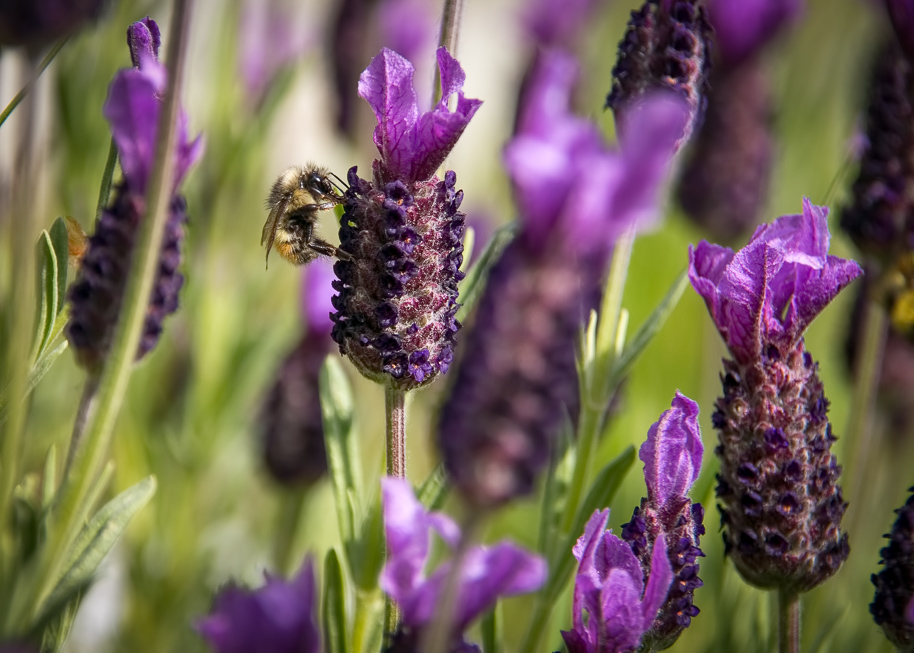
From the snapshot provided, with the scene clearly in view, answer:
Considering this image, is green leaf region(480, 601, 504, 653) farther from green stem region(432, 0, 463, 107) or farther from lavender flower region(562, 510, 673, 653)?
green stem region(432, 0, 463, 107)

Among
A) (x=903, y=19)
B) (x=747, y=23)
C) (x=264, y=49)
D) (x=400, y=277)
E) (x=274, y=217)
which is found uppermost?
(x=264, y=49)

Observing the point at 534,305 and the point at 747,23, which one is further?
the point at 747,23

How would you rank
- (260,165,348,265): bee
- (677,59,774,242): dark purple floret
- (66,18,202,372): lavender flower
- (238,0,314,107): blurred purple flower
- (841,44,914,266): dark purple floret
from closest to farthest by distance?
(66,18,202,372): lavender flower < (260,165,348,265): bee < (841,44,914,266): dark purple floret < (677,59,774,242): dark purple floret < (238,0,314,107): blurred purple flower

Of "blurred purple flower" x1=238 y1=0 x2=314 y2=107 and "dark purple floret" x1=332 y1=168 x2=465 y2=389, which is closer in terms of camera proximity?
"dark purple floret" x1=332 y1=168 x2=465 y2=389

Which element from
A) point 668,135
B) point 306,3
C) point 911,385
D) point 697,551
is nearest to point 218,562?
point 697,551

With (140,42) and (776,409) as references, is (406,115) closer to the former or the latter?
(140,42)

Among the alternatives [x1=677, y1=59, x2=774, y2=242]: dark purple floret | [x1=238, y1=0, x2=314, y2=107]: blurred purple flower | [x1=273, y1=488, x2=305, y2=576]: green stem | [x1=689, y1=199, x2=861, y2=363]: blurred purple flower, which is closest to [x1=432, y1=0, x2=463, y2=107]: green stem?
[x1=689, y1=199, x2=861, y2=363]: blurred purple flower

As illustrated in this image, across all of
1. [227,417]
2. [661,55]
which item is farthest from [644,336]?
[227,417]
